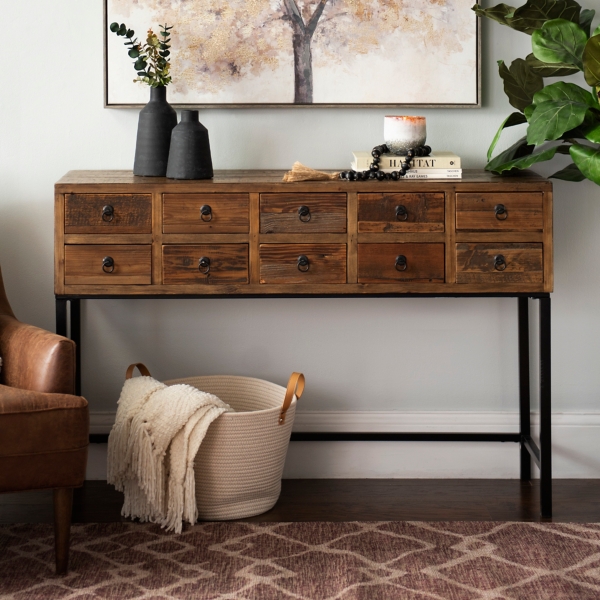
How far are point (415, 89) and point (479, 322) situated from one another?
795 mm

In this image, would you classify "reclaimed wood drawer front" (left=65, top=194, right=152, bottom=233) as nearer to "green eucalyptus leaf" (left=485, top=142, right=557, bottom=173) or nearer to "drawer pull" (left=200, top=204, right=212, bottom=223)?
"drawer pull" (left=200, top=204, right=212, bottom=223)

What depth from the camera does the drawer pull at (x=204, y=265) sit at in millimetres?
2258

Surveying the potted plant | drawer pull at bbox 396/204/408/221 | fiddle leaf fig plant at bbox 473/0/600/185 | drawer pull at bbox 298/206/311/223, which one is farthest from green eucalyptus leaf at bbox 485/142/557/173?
the potted plant

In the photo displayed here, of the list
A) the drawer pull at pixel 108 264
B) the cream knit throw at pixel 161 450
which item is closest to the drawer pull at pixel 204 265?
the drawer pull at pixel 108 264

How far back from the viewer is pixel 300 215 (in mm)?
2258

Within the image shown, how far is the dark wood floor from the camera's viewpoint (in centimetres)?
241

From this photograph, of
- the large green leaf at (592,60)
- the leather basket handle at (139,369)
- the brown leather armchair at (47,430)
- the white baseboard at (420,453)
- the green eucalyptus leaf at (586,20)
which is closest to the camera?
the brown leather armchair at (47,430)

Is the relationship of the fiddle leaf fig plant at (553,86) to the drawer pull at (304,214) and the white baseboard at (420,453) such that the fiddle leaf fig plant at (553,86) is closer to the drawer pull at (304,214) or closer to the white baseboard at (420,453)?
the drawer pull at (304,214)

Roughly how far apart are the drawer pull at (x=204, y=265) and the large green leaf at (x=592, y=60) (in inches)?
44.6

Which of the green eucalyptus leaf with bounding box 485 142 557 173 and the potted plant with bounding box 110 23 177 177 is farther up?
the potted plant with bounding box 110 23 177 177

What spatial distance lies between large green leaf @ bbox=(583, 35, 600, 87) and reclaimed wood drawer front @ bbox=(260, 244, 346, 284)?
791 mm

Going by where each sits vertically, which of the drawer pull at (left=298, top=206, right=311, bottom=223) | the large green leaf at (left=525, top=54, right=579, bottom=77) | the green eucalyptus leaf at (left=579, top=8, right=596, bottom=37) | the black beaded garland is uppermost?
the green eucalyptus leaf at (left=579, top=8, right=596, bottom=37)

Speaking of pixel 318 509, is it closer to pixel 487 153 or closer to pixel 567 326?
pixel 567 326

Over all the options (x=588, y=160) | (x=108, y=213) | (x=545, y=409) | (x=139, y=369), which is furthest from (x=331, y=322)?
(x=588, y=160)
